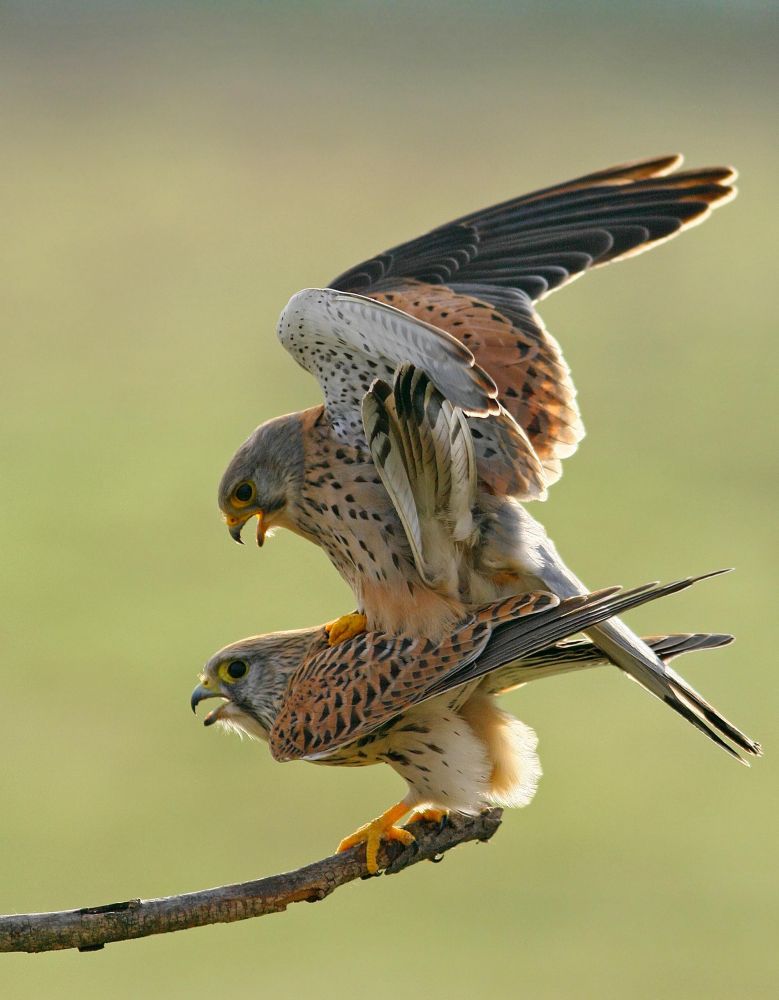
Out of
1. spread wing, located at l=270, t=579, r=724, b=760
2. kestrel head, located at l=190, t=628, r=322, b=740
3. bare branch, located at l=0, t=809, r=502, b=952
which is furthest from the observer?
kestrel head, located at l=190, t=628, r=322, b=740

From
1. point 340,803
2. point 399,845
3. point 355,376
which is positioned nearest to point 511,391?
point 355,376

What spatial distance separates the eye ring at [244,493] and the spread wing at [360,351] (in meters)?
0.27

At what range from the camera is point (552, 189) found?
437 cm

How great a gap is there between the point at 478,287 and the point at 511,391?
49 cm

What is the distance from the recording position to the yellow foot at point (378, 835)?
3.51 metres

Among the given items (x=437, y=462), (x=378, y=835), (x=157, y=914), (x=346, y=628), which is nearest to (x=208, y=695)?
(x=346, y=628)

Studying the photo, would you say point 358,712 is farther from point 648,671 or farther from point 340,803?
point 340,803

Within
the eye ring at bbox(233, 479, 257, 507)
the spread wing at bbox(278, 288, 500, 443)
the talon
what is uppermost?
the spread wing at bbox(278, 288, 500, 443)

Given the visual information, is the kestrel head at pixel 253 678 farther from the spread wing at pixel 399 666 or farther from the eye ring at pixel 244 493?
the eye ring at pixel 244 493

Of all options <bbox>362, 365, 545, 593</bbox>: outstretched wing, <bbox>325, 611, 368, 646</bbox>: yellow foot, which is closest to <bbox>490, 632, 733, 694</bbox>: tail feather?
<bbox>362, 365, 545, 593</bbox>: outstretched wing

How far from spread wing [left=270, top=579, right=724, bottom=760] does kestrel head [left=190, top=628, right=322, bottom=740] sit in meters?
0.13

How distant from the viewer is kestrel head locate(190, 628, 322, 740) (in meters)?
3.97

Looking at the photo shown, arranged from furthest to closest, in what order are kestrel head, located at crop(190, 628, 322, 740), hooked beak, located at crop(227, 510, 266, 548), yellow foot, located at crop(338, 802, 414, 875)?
kestrel head, located at crop(190, 628, 322, 740), hooked beak, located at crop(227, 510, 266, 548), yellow foot, located at crop(338, 802, 414, 875)

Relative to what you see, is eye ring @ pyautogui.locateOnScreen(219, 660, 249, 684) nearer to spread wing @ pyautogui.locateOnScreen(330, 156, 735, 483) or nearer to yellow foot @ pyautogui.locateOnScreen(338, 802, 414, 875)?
yellow foot @ pyautogui.locateOnScreen(338, 802, 414, 875)
